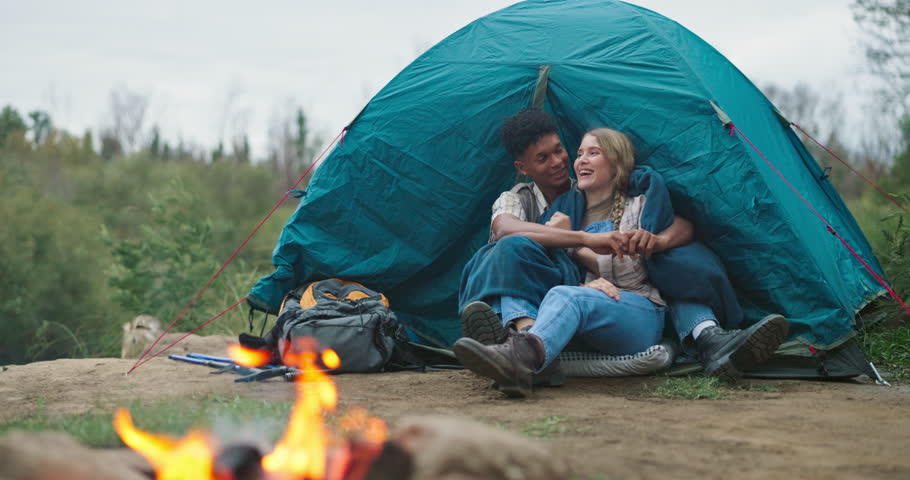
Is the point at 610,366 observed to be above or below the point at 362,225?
below

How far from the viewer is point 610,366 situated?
11.7 feet

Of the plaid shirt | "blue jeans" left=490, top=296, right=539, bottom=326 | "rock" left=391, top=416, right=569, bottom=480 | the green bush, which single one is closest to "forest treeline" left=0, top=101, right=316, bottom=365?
the green bush

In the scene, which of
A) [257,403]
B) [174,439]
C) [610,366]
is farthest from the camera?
[610,366]

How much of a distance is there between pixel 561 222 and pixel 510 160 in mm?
765

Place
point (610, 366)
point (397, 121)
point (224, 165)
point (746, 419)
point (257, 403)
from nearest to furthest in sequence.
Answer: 1. point (746, 419)
2. point (257, 403)
3. point (610, 366)
4. point (397, 121)
5. point (224, 165)

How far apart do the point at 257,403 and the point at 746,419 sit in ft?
5.55

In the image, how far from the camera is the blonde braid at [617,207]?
147 inches

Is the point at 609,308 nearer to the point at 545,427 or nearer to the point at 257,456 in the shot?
the point at 545,427

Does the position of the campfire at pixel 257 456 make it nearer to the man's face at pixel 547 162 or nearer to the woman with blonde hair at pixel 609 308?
the woman with blonde hair at pixel 609 308

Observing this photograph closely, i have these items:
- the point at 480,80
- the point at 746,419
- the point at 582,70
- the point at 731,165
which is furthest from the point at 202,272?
the point at 746,419

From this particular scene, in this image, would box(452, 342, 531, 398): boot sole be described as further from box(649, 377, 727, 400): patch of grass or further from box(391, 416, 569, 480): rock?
box(391, 416, 569, 480): rock

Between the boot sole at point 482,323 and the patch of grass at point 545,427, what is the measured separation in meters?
0.65

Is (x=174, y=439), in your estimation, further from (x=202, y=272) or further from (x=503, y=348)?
(x=202, y=272)

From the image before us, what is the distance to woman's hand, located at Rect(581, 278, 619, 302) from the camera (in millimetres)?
3447
